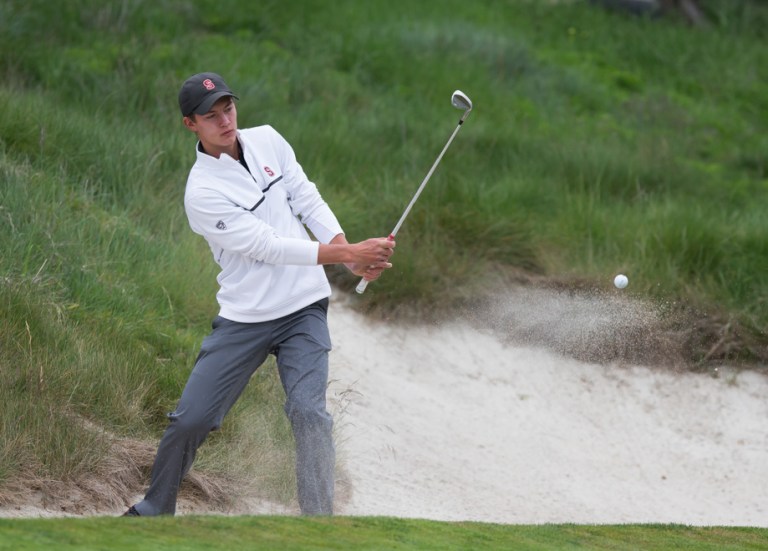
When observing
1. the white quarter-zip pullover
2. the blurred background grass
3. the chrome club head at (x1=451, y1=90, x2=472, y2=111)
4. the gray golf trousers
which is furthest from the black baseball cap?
the blurred background grass

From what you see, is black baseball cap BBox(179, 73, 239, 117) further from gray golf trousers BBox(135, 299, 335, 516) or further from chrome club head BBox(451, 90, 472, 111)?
chrome club head BBox(451, 90, 472, 111)

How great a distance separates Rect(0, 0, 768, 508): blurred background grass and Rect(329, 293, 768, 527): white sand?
43 cm

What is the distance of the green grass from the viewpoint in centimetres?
418

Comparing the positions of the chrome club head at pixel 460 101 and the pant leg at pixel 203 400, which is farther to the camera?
the chrome club head at pixel 460 101

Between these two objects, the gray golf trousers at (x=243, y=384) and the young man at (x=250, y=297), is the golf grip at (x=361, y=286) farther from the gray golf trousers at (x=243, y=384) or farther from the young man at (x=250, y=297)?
the gray golf trousers at (x=243, y=384)

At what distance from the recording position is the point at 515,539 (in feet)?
16.8

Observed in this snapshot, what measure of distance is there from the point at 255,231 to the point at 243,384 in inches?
29.0

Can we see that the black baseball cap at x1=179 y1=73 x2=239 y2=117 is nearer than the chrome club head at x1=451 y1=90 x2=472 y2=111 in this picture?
Yes

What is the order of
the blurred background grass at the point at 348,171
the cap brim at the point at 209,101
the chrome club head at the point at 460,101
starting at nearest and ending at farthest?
the cap brim at the point at 209,101
the chrome club head at the point at 460,101
the blurred background grass at the point at 348,171

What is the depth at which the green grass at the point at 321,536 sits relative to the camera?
165 inches

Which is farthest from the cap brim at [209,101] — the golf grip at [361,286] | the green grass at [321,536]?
the green grass at [321,536]

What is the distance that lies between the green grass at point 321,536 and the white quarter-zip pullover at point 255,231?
97 centimetres

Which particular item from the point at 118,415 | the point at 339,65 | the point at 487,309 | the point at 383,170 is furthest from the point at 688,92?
the point at 118,415

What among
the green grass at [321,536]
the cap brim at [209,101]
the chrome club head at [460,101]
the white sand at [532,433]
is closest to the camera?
the green grass at [321,536]
